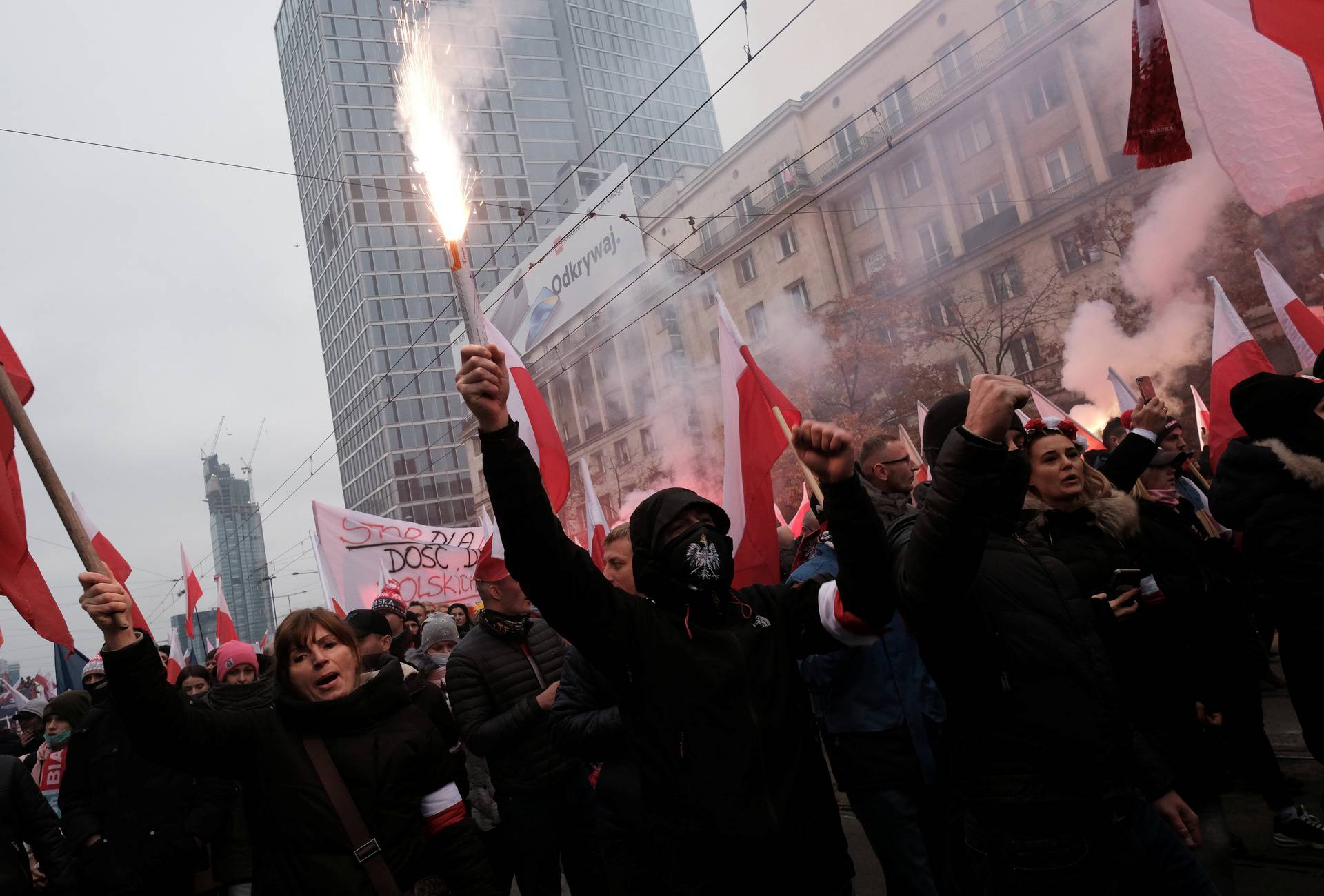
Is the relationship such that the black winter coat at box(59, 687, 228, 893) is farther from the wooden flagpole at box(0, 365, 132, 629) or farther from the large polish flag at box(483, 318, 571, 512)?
the large polish flag at box(483, 318, 571, 512)

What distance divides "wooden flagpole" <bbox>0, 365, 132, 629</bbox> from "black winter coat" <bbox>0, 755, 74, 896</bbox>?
2.69 meters

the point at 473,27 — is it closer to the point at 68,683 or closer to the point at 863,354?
the point at 863,354

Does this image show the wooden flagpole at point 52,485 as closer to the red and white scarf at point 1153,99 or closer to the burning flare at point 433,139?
the burning flare at point 433,139

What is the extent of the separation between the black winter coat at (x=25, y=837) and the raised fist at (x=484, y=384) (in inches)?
150

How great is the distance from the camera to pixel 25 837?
14.0ft

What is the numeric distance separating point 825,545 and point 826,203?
26617 mm

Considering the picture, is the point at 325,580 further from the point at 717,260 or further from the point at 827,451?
the point at 717,260

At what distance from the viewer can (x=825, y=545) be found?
12.1 ft

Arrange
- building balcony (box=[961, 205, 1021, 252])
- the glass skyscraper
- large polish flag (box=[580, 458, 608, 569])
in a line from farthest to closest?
the glass skyscraper < building balcony (box=[961, 205, 1021, 252]) < large polish flag (box=[580, 458, 608, 569])

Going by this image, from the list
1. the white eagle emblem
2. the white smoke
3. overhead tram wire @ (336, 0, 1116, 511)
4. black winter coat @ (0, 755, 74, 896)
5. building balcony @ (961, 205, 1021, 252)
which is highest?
overhead tram wire @ (336, 0, 1116, 511)

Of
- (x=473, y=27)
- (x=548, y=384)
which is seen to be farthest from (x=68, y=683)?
(x=473, y=27)

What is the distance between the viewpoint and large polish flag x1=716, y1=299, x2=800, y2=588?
17.1 feet

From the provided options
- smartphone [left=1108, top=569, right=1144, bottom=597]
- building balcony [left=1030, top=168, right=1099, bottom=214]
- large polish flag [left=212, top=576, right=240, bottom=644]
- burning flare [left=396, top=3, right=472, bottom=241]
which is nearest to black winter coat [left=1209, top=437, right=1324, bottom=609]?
smartphone [left=1108, top=569, right=1144, bottom=597]

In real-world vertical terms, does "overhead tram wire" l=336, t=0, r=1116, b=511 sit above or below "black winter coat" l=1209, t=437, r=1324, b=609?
above
